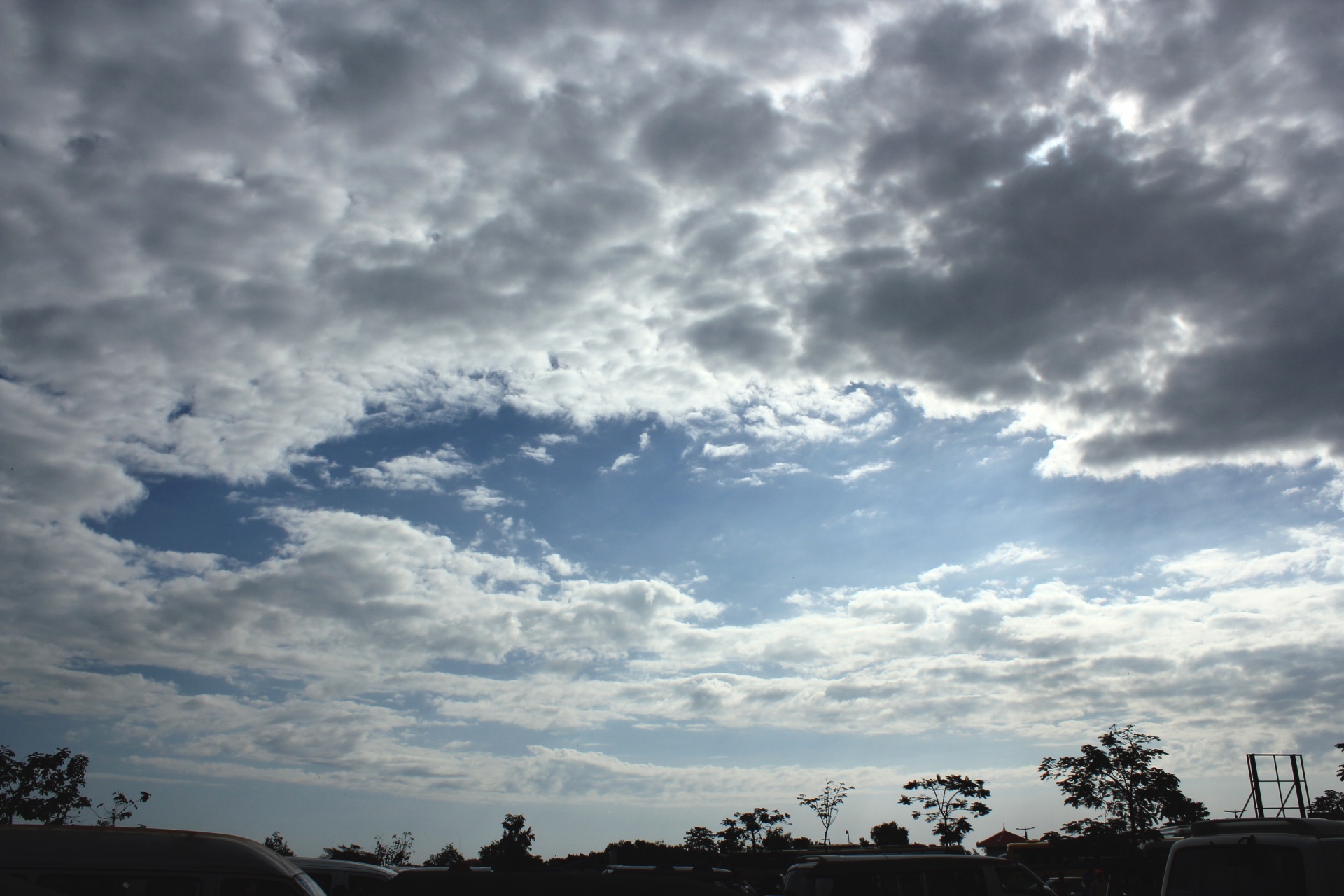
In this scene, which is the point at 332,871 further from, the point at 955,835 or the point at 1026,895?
the point at 955,835

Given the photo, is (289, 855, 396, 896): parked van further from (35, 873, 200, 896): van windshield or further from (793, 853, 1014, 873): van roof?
(35, 873, 200, 896): van windshield

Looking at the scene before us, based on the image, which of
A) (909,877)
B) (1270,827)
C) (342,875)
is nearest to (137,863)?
(342,875)

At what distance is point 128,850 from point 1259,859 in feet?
29.6

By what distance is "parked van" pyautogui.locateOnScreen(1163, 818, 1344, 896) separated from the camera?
6109 mm

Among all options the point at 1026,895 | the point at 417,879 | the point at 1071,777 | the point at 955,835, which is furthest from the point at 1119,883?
the point at 955,835

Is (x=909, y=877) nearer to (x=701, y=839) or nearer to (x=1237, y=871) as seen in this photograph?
(x=1237, y=871)

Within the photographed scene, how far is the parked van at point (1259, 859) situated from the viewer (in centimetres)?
611

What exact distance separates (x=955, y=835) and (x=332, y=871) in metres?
62.7

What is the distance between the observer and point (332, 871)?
45.6ft

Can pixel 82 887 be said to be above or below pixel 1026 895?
above

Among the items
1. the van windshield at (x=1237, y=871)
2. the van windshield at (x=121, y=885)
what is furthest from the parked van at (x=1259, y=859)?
the van windshield at (x=121, y=885)

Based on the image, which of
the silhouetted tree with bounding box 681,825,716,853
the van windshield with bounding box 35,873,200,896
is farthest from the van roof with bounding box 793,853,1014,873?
the silhouetted tree with bounding box 681,825,716,853

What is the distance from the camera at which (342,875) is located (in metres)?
14.0

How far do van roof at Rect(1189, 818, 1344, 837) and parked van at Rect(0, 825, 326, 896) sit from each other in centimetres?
778
